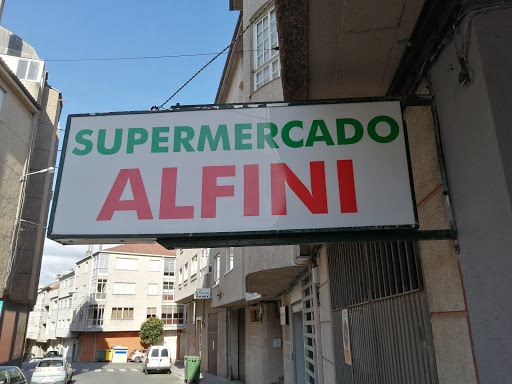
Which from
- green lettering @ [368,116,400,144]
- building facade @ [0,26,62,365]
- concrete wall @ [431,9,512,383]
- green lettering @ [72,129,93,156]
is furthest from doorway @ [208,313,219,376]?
concrete wall @ [431,9,512,383]

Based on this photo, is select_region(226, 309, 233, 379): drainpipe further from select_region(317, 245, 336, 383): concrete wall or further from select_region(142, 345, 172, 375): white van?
select_region(317, 245, 336, 383): concrete wall

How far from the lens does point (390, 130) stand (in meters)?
2.66

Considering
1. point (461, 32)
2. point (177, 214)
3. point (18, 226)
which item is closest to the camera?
point (461, 32)

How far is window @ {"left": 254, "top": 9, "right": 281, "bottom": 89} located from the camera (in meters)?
9.41

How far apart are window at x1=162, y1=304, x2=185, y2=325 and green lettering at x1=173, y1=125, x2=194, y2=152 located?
4872 cm

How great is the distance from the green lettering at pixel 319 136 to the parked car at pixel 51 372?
2166cm

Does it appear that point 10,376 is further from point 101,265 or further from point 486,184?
point 101,265

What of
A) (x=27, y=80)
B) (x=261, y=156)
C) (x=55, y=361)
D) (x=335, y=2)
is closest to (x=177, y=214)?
(x=261, y=156)

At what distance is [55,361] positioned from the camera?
20.6 metres

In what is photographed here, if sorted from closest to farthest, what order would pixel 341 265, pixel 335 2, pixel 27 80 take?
pixel 335 2, pixel 341 265, pixel 27 80

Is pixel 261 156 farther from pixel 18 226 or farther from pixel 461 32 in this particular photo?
pixel 18 226

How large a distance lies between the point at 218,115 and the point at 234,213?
74cm

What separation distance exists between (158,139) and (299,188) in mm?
1033

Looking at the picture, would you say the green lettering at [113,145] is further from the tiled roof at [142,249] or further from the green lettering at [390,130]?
the tiled roof at [142,249]
